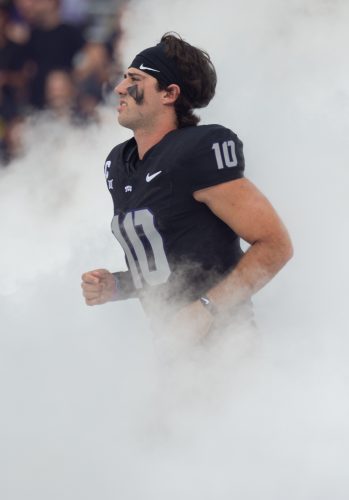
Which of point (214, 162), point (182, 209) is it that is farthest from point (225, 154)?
point (182, 209)

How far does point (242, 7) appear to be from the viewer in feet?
10.6

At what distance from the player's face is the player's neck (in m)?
0.01

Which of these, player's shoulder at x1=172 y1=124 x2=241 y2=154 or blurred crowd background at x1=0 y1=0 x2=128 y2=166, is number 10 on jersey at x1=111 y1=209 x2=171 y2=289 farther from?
blurred crowd background at x1=0 y1=0 x2=128 y2=166

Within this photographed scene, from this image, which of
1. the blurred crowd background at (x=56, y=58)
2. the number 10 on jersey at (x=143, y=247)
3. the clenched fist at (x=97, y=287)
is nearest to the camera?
the number 10 on jersey at (x=143, y=247)

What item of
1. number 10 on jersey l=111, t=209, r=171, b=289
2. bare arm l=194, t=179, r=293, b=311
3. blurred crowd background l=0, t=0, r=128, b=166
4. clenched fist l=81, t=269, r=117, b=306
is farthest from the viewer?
blurred crowd background l=0, t=0, r=128, b=166

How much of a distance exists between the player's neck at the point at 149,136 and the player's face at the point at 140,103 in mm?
15

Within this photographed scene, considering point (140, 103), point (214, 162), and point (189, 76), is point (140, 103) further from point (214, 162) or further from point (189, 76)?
point (214, 162)

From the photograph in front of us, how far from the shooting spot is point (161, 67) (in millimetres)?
A: 2008

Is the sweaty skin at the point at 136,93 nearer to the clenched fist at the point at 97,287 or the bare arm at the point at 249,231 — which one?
the bare arm at the point at 249,231

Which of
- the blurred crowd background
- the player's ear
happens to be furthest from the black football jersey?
the blurred crowd background

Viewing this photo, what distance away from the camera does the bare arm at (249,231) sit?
1.79 meters

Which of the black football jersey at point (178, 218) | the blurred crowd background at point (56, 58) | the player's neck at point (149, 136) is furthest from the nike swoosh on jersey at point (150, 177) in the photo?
the blurred crowd background at point (56, 58)

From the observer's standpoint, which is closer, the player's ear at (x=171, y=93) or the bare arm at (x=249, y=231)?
the bare arm at (x=249, y=231)

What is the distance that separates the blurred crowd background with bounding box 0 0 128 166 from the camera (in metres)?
3.36
